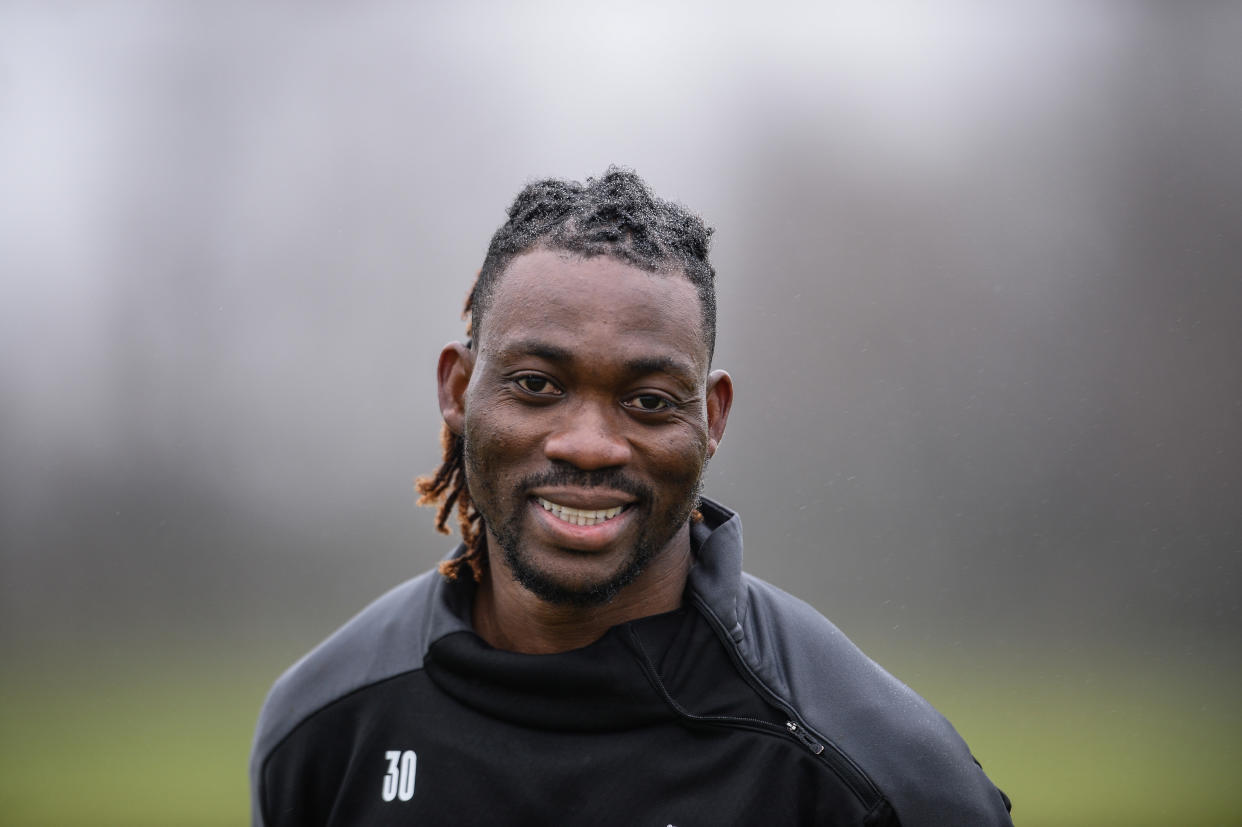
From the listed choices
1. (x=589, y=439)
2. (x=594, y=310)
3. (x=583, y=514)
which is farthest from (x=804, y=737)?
(x=594, y=310)

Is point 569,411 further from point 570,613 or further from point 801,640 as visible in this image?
point 801,640

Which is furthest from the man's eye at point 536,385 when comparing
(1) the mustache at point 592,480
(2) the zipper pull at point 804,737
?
(2) the zipper pull at point 804,737

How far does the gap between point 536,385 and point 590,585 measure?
486mm

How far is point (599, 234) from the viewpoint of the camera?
261 centimetres

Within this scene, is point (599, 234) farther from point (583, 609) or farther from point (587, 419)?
point (583, 609)

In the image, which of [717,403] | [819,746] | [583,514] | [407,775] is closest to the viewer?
[819,746]

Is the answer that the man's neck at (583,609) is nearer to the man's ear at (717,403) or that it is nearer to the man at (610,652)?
the man at (610,652)

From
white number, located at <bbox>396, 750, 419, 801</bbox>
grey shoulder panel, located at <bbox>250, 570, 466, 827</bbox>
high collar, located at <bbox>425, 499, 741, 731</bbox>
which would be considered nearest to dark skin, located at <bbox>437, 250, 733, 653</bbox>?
high collar, located at <bbox>425, 499, 741, 731</bbox>

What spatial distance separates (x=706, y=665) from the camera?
261cm

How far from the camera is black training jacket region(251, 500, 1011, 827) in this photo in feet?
8.08

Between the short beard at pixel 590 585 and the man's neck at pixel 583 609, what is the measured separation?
3.1 inches

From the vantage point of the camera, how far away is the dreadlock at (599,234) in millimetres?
2615

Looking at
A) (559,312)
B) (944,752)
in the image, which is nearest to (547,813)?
(944,752)

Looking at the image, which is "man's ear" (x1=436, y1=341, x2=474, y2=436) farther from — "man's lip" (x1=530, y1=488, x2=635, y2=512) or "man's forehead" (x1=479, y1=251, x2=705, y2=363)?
"man's lip" (x1=530, y1=488, x2=635, y2=512)
